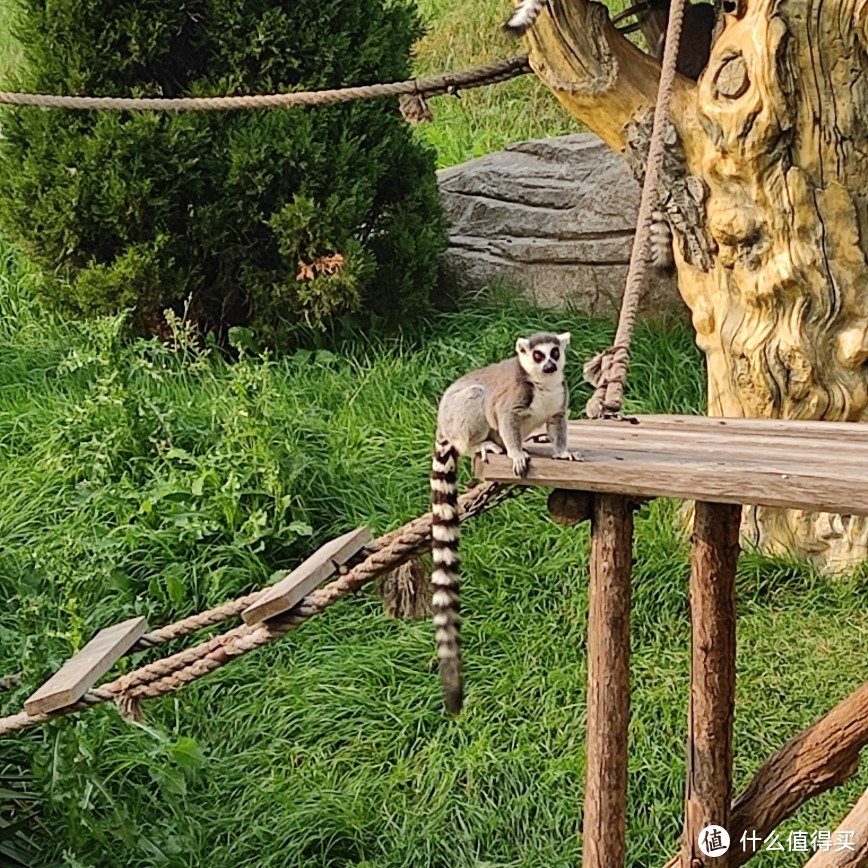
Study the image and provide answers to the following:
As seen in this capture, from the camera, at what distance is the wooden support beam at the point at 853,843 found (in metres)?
2.41

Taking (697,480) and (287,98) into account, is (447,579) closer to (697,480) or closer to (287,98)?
(697,480)

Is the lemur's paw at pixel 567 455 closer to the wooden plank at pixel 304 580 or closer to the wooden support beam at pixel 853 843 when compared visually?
the wooden plank at pixel 304 580

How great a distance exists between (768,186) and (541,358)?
1515mm

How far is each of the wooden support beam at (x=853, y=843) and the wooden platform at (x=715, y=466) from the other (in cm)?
68

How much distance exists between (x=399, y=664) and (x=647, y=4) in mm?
2365

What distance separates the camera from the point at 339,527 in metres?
4.50

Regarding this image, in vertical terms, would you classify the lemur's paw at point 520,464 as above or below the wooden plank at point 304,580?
above

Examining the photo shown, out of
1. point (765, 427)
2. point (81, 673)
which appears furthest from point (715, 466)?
point (81, 673)

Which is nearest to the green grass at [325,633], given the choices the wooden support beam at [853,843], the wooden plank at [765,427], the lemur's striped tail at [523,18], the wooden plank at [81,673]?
the wooden plank at [81,673]

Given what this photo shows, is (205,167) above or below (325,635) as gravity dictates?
above

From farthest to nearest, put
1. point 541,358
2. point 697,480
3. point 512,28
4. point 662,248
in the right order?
1. point 662,248
2. point 512,28
3. point 541,358
4. point 697,480

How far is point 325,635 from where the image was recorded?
424cm

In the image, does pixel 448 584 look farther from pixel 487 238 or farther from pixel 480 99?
pixel 480 99

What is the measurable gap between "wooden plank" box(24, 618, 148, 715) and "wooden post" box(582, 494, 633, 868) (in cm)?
98
